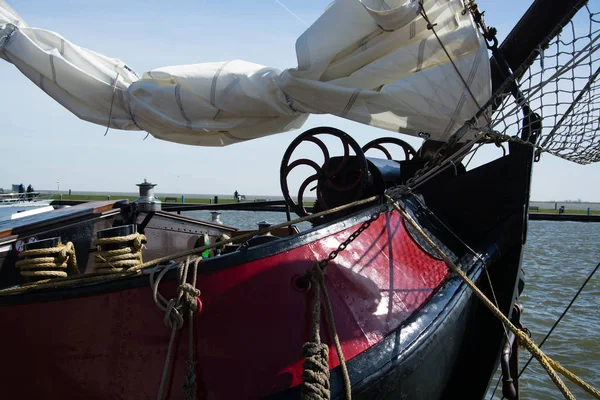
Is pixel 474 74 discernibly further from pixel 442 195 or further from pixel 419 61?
pixel 442 195

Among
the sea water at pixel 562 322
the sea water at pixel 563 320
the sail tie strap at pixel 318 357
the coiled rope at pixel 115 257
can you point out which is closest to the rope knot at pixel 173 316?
the sail tie strap at pixel 318 357

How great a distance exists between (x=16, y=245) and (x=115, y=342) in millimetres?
1906

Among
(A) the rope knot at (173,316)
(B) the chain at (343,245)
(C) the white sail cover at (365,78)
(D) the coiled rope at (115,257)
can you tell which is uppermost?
Answer: (C) the white sail cover at (365,78)

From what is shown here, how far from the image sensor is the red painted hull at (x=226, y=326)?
108 inches

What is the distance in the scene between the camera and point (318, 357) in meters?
2.60

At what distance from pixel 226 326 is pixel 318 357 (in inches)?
19.2

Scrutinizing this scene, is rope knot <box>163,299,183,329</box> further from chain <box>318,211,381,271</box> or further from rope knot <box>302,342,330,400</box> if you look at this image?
chain <box>318,211,381,271</box>

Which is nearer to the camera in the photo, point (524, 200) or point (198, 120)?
point (524, 200)

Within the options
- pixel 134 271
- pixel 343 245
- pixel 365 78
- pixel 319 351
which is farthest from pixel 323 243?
pixel 365 78

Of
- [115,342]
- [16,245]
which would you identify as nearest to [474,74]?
[115,342]

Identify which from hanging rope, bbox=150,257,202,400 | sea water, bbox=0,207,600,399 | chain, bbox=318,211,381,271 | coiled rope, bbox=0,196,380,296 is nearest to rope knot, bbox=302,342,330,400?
chain, bbox=318,211,381,271

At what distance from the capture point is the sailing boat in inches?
110

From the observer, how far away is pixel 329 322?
280cm

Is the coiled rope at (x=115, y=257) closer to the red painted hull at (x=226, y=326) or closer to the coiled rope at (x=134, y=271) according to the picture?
the coiled rope at (x=134, y=271)
